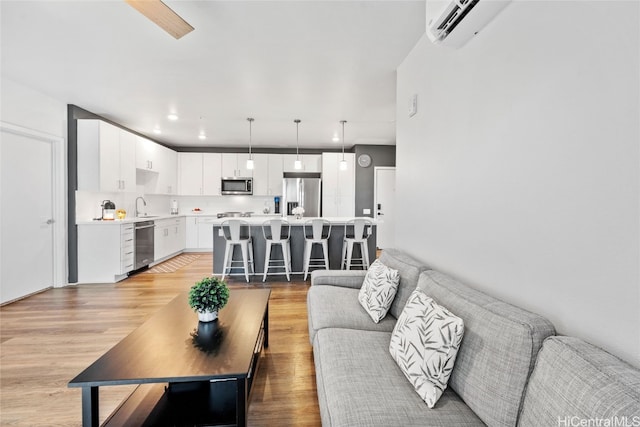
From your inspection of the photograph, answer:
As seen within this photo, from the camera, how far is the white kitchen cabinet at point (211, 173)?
717 cm

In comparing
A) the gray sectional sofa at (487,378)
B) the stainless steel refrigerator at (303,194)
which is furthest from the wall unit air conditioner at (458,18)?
the stainless steel refrigerator at (303,194)

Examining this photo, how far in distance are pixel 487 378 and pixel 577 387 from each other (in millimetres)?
324

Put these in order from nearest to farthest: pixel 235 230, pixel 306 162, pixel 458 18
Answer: pixel 458 18
pixel 235 230
pixel 306 162

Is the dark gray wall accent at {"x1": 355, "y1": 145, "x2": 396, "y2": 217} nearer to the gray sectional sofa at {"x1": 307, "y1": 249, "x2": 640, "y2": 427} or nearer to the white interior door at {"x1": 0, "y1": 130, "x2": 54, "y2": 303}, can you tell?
the gray sectional sofa at {"x1": 307, "y1": 249, "x2": 640, "y2": 427}

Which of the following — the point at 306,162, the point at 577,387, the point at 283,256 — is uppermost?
the point at 306,162

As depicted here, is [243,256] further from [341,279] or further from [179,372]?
[179,372]

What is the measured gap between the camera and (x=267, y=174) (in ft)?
23.6

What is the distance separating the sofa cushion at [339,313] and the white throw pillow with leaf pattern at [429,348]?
54 centimetres

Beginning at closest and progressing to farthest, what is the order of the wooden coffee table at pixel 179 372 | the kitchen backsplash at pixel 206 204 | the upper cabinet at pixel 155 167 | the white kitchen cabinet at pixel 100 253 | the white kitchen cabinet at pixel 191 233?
the wooden coffee table at pixel 179 372
the white kitchen cabinet at pixel 100 253
the upper cabinet at pixel 155 167
the kitchen backsplash at pixel 206 204
the white kitchen cabinet at pixel 191 233

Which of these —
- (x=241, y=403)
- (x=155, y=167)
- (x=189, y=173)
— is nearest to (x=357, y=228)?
(x=241, y=403)

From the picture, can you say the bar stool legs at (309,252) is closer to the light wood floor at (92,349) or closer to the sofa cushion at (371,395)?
the light wood floor at (92,349)

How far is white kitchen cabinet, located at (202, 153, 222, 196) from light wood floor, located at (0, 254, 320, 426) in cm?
324

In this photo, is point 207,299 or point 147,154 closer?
point 207,299

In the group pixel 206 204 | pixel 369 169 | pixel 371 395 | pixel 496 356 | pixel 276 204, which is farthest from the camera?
pixel 206 204
